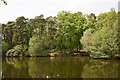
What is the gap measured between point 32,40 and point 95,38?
40.3 feet

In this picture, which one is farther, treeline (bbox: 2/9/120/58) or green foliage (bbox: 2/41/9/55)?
green foliage (bbox: 2/41/9/55)

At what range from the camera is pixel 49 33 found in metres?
49.6

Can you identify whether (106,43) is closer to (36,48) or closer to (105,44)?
(105,44)

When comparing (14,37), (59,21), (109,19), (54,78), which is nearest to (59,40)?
(59,21)

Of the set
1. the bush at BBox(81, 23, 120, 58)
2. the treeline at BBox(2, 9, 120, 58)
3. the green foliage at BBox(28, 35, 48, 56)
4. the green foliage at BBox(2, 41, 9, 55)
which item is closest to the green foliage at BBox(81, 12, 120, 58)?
the bush at BBox(81, 23, 120, 58)

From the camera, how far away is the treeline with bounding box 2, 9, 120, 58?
45.2 m

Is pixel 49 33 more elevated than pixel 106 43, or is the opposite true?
pixel 49 33

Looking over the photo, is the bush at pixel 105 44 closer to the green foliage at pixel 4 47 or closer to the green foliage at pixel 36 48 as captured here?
the green foliage at pixel 36 48

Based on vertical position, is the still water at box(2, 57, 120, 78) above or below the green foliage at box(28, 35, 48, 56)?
below

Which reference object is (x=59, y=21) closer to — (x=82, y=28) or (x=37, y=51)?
(x=82, y=28)

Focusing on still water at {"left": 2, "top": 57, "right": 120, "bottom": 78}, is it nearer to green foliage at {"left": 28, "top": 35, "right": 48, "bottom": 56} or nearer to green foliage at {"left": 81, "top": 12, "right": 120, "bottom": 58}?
green foliage at {"left": 81, "top": 12, "right": 120, "bottom": 58}

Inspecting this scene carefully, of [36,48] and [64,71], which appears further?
[36,48]

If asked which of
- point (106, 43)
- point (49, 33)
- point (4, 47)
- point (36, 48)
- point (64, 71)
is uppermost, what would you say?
point (49, 33)

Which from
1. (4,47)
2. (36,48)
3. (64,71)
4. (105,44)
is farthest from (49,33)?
(64,71)
